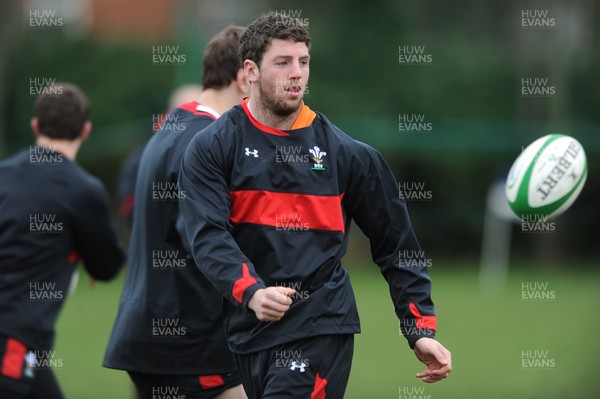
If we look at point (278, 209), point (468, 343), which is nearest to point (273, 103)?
Result: point (278, 209)

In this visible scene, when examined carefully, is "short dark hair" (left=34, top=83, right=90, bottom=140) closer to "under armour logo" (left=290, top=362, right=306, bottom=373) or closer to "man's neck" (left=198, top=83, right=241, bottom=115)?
"man's neck" (left=198, top=83, right=241, bottom=115)

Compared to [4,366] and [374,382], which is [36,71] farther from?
[4,366]

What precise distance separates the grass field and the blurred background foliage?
271cm

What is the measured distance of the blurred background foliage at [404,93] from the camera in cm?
2209

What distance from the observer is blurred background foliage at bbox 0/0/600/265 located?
22.1 meters

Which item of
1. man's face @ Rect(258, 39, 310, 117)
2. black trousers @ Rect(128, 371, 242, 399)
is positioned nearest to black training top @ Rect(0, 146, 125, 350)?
black trousers @ Rect(128, 371, 242, 399)

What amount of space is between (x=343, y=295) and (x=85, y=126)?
7.56ft

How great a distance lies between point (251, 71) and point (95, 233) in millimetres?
1779

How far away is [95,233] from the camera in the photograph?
6.06 m

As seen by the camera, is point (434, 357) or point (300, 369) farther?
point (434, 357)

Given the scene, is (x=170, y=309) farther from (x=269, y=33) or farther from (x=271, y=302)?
(x=269, y=33)

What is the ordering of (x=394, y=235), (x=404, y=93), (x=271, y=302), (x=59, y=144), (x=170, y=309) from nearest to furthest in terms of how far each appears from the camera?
(x=271, y=302), (x=394, y=235), (x=170, y=309), (x=59, y=144), (x=404, y=93)

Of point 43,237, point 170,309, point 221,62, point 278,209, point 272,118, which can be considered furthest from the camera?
point 43,237

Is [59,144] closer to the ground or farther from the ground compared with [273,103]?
closer to the ground
